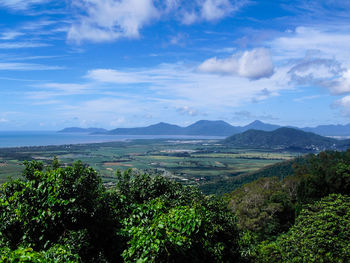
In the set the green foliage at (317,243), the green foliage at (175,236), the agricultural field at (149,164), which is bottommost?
the agricultural field at (149,164)

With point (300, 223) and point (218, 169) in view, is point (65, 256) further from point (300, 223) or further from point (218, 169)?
point (218, 169)

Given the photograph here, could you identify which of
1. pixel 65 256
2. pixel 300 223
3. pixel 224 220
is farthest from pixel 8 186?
pixel 300 223

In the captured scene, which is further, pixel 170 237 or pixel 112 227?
pixel 112 227

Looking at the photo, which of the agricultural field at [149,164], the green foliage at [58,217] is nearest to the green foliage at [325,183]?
the agricultural field at [149,164]

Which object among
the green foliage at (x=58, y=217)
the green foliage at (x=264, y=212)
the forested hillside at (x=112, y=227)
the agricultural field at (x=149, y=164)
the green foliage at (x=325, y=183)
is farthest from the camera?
the agricultural field at (x=149, y=164)

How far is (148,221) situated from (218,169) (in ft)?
360

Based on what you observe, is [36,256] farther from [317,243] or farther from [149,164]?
[149,164]

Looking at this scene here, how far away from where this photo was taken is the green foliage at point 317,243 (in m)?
11.9

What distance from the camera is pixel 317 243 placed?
481 inches

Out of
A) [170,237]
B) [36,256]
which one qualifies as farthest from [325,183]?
[36,256]

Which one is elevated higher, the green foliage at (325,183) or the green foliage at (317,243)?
the green foliage at (317,243)

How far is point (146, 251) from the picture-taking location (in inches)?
216

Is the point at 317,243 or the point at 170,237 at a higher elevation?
the point at 170,237

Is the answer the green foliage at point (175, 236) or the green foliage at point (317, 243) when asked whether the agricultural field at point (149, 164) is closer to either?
the green foliage at point (317, 243)
